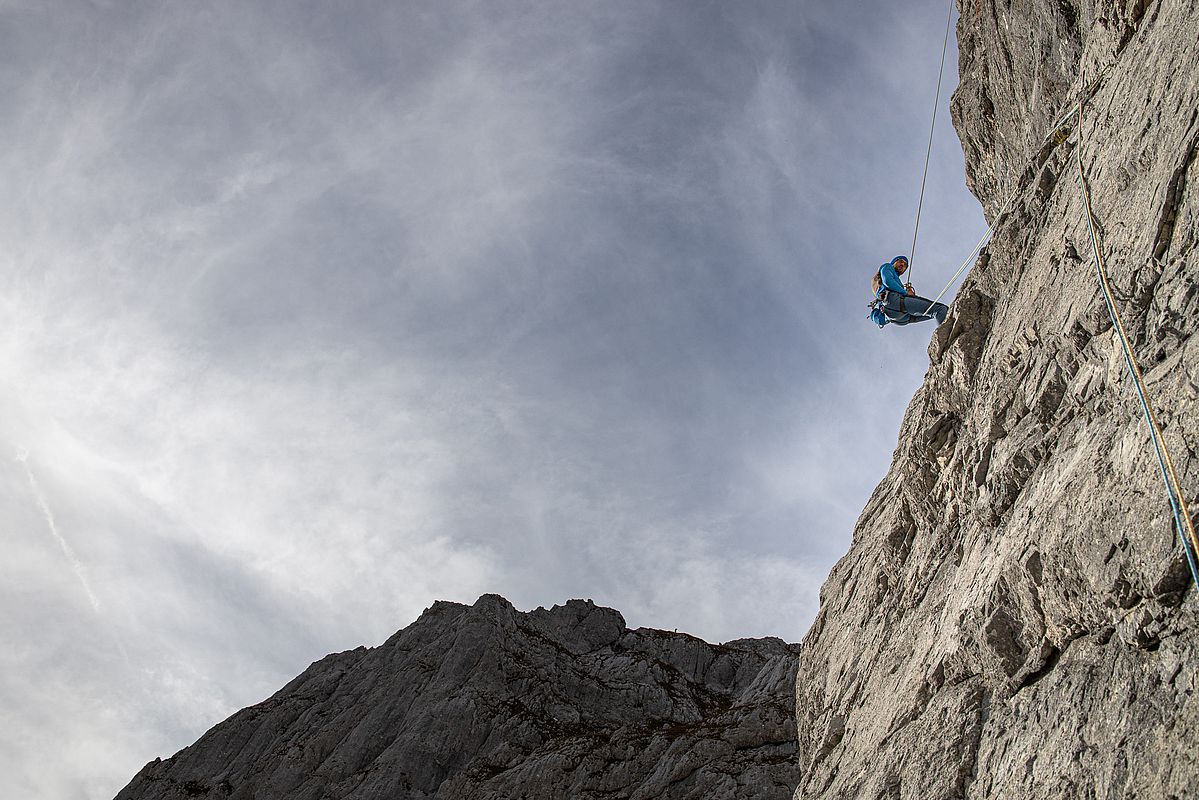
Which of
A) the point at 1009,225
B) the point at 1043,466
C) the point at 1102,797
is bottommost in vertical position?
the point at 1102,797

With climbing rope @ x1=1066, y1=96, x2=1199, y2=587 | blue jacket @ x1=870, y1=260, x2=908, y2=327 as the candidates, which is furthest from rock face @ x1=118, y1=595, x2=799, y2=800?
climbing rope @ x1=1066, y1=96, x2=1199, y2=587

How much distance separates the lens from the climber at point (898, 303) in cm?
1912

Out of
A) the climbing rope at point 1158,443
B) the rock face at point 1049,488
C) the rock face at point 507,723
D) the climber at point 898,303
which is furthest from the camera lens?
the rock face at point 507,723

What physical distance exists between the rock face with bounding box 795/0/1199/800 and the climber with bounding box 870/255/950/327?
12.0 feet

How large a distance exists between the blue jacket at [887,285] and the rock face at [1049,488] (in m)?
3.64

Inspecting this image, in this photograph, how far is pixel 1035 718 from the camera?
8.80m

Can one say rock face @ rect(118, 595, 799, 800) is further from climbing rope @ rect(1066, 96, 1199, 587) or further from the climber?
climbing rope @ rect(1066, 96, 1199, 587)

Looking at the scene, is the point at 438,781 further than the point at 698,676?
No

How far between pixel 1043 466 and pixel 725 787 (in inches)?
962

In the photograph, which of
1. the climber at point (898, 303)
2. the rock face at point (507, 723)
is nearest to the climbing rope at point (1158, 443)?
the climber at point (898, 303)

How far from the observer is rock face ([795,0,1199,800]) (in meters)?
7.59

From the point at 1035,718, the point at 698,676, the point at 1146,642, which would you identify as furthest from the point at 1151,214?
the point at 698,676

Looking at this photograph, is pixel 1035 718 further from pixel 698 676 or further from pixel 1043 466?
pixel 698 676

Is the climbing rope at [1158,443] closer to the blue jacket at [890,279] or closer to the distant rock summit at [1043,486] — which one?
the distant rock summit at [1043,486]
